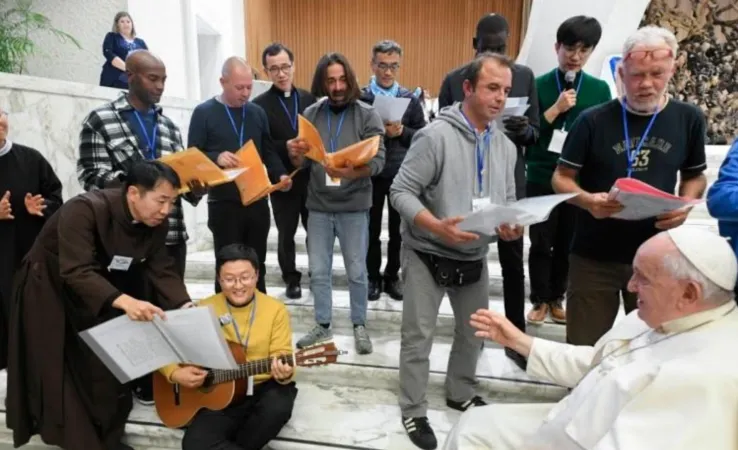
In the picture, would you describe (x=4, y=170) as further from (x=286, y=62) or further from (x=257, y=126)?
(x=286, y=62)

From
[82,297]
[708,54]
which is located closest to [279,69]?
[82,297]

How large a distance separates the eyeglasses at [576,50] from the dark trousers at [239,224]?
174 cm

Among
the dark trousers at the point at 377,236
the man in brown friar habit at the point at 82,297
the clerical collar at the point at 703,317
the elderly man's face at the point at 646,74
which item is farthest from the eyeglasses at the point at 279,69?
the clerical collar at the point at 703,317

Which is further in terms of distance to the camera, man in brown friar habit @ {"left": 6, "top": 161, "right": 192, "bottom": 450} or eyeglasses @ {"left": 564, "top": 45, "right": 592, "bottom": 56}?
eyeglasses @ {"left": 564, "top": 45, "right": 592, "bottom": 56}

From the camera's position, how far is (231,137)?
102 inches

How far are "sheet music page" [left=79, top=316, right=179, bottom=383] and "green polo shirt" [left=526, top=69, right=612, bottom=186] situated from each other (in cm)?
196

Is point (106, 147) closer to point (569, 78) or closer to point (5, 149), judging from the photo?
point (5, 149)

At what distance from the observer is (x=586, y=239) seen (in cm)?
192

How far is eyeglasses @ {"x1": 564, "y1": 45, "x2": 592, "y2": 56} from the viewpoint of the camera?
91.2 inches

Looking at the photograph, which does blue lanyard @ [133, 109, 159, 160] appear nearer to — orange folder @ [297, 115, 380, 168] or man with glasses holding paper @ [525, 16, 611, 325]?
orange folder @ [297, 115, 380, 168]

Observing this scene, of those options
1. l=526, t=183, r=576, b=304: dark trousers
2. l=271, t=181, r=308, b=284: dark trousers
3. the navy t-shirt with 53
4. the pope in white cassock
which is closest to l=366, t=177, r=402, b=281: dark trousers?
l=271, t=181, r=308, b=284: dark trousers

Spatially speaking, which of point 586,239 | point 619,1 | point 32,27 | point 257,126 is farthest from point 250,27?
point 586,239

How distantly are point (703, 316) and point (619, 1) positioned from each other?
473cm

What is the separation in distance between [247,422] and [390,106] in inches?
66.0
